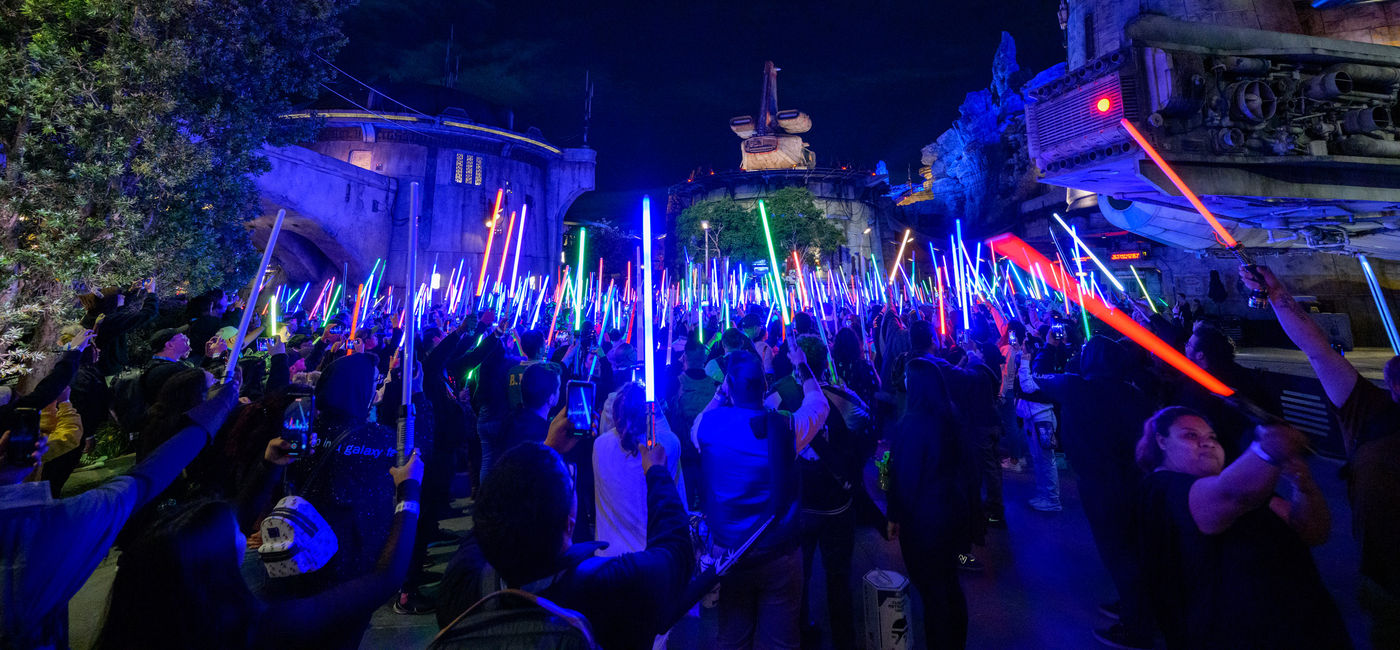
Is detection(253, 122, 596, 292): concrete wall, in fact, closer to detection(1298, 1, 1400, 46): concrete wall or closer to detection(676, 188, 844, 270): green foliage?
detection(676, 188, 844, 270): green foliage

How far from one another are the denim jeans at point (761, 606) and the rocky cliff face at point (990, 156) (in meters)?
44.4

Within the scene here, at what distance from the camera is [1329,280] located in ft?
61.5

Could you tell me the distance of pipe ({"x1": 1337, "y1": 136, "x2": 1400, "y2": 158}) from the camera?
34.7ft

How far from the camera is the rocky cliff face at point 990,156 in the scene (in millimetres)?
41094

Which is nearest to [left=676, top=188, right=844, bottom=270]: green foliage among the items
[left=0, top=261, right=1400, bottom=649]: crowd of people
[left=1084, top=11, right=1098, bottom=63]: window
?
[left=1084, top=11, right=1098, bottom=63]: window

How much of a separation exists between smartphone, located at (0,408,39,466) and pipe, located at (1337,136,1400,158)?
19.2m

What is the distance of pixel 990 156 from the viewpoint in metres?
44.9

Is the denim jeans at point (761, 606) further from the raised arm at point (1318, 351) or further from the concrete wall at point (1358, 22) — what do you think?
the concrete wall at point (1358, 22)

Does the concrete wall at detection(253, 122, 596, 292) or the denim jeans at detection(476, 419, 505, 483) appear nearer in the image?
the denim jeans at detection(476, 419, 505, 483)

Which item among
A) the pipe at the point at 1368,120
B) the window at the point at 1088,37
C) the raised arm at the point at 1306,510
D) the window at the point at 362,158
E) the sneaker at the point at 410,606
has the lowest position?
the sneaker at the point at 410,606

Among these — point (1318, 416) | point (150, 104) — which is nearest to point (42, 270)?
point (150, 104)

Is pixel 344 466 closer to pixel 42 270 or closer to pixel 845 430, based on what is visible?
pixel 845 430

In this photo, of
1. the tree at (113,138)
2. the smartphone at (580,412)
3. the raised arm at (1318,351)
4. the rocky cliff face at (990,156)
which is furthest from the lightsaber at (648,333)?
the rocky cliff face at (990,156)

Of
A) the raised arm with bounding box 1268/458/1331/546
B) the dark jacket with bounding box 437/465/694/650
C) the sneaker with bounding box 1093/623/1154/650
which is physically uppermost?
the raised arm with bounding box 1268/458/1331/546
